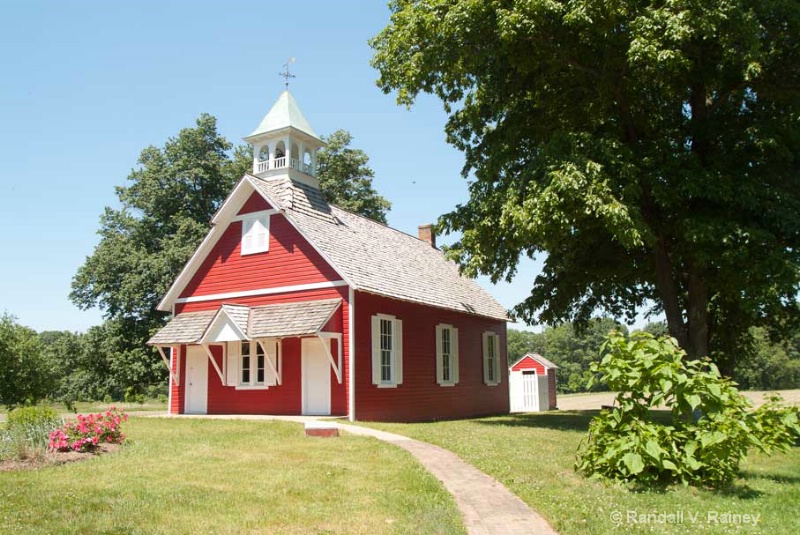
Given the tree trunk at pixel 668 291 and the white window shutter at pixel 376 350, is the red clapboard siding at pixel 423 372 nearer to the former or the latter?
the white window shutter at pixel 376 350

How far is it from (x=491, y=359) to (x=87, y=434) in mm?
19301

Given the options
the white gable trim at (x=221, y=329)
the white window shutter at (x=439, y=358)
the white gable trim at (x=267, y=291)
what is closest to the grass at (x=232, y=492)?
the white gable trim at (x=221, y=329)

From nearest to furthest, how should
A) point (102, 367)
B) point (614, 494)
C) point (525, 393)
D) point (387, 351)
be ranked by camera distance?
1. point (614, 494)
2. point (387, 351)
3. point (525, 393)
4. point (102, 367)

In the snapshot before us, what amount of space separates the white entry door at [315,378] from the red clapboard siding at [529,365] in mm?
16872

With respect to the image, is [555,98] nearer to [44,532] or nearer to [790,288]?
[790,288]

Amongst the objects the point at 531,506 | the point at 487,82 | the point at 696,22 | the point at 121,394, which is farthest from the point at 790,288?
the point at 121,394

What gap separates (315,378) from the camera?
19422 millimetres

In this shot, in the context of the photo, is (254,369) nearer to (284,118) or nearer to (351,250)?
(351,250)

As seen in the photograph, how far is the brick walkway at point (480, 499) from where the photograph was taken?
6949mm

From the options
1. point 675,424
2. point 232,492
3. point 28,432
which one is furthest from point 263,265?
point 675,424

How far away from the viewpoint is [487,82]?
60.3ft

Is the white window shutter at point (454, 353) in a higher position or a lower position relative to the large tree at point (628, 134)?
lower

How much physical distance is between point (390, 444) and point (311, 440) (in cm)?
161

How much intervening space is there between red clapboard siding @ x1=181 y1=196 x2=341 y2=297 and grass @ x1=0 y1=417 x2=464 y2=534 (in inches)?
329
